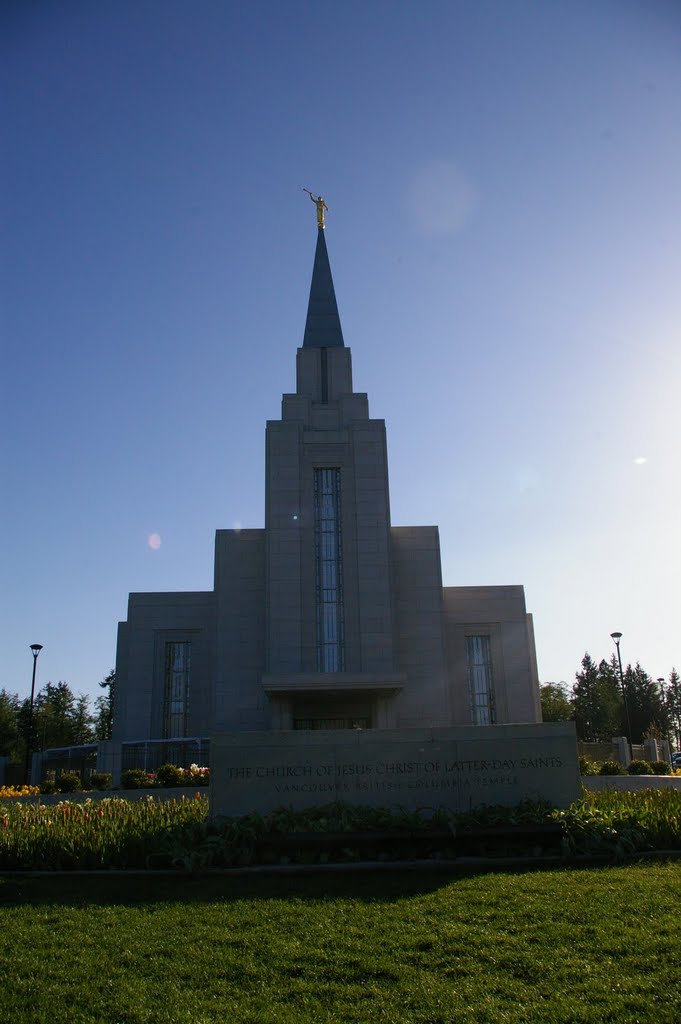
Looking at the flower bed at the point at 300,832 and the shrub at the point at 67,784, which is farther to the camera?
the shrub at the point at 67,784

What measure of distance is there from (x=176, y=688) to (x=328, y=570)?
8724 millimetres

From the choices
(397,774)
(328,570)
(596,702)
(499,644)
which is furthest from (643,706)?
(397,774)

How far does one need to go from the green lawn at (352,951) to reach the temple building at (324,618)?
23627mm

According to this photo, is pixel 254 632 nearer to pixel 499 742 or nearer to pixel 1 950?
pixel 499 742

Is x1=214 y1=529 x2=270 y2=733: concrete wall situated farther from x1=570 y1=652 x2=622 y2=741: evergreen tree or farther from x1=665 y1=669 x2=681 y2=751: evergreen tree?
x1=665 y1=669 x2=681 y2=751: evergreen tree

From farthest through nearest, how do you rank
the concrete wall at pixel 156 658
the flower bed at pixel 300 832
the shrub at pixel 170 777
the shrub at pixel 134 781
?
1. the concrete wall at pixel 156 658
2. the shrub at pixel 134 781
3. the shrub at pixel 170 777
4. the flower bed at pixel 300 832

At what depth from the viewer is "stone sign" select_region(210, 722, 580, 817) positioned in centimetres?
1156

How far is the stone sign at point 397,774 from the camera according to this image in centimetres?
1156

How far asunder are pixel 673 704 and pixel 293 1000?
384 feet

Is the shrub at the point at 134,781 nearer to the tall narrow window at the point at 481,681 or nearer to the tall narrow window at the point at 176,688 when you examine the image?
the tall narrow window at the point at 176,688

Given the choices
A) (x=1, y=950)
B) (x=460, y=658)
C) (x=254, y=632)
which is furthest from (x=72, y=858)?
(x=460, y=658)

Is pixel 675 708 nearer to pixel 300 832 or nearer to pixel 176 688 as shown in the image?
pixel 176 688

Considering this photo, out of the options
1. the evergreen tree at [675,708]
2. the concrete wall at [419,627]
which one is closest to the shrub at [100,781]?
the concrete wall at [419,627]

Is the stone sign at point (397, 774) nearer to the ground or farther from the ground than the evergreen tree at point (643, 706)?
nearer to the ground
